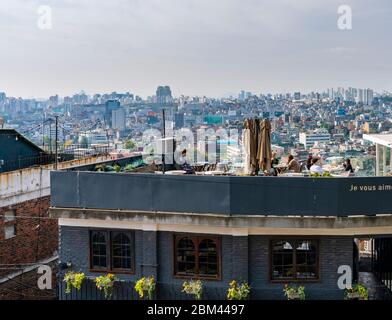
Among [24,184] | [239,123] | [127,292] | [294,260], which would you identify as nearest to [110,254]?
[127,292]

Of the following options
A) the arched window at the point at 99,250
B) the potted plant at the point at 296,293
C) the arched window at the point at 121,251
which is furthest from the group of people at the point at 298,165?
the arched window at the point at 99,250

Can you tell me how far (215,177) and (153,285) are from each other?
10.6 ft

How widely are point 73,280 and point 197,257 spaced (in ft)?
11.3

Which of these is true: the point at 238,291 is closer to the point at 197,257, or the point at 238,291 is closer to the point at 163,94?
the point at 197,257

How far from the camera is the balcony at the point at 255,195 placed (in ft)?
48.2

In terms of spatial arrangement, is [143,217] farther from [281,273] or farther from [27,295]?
[27,295]

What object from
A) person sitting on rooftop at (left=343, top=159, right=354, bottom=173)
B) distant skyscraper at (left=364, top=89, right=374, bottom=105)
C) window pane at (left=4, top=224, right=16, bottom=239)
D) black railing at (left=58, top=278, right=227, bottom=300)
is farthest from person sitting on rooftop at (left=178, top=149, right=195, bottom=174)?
distant skyscraper at (left=364, top=89, right=374, bottom=105)

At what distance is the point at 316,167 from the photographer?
16.5 metres

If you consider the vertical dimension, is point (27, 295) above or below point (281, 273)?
below

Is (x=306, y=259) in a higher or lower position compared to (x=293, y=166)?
lower

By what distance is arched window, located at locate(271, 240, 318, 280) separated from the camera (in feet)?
50.1

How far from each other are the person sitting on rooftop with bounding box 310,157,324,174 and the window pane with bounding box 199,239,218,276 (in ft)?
11.0

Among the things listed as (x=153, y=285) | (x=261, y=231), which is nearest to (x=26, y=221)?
(x=153, y=285)

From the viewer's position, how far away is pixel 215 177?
1505 centimetres
